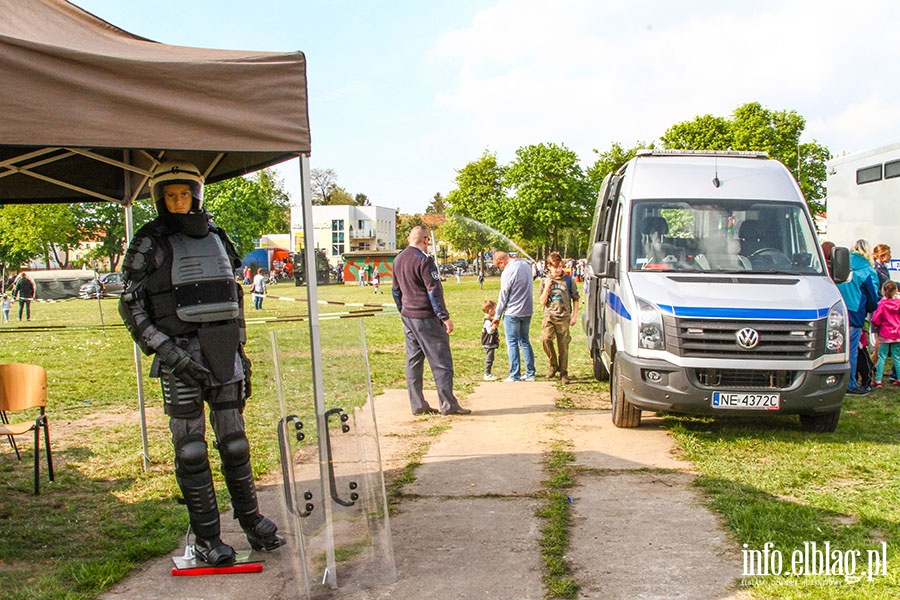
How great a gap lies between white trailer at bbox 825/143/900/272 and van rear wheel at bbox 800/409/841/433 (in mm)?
4906

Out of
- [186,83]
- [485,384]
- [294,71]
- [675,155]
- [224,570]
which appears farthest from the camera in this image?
[485,384]

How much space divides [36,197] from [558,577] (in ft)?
16.9

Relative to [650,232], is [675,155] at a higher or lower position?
higher

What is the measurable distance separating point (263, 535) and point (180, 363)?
117 cm

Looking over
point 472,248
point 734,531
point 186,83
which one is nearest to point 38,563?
point 186,83

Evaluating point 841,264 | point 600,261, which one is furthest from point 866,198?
point 600,261

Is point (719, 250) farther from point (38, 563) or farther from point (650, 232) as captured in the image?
point (38, 563)

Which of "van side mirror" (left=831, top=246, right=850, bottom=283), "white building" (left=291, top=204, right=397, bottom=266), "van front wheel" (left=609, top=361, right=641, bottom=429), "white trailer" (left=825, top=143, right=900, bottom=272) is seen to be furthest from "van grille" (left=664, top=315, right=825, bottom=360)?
"white building" (left=291, top=204, right=397, bottom=266)

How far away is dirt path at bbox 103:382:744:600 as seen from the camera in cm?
417

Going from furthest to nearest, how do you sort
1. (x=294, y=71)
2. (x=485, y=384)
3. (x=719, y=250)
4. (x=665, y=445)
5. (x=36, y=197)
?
1. (x=485, y=384)
2. (x=719, y=250)
3. (x=665, y=445)
4. (x=36, y=197)
5. (x=294, y=71)

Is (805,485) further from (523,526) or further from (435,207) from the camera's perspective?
(435,207)

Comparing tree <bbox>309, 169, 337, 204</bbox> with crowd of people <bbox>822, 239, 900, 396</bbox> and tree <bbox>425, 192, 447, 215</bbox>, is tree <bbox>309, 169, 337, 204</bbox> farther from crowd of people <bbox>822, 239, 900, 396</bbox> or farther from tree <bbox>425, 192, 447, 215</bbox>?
crowd of people <bbox>822, 239, 900, 396</bbox>

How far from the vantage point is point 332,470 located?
14.0ft

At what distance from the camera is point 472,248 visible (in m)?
84.7
